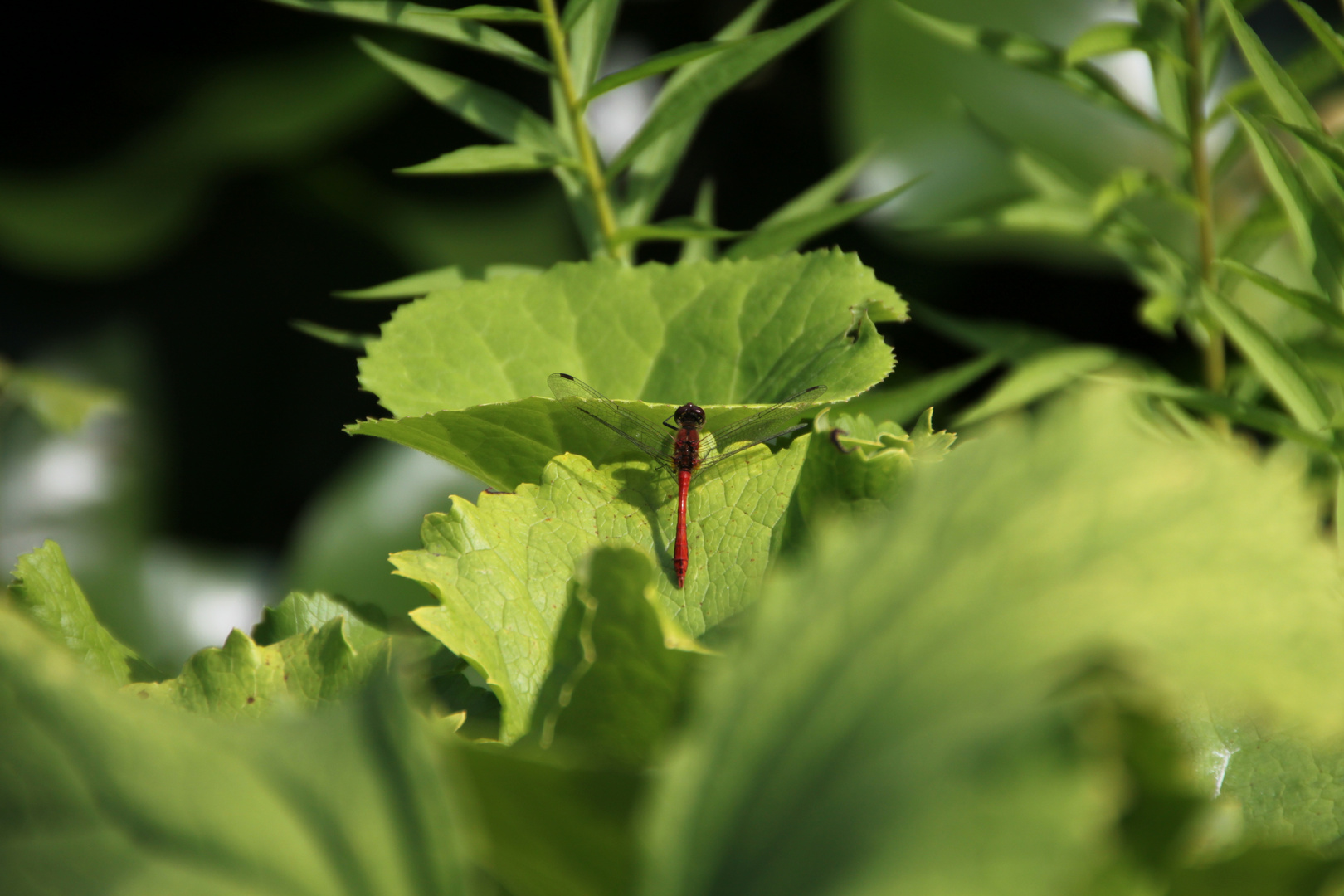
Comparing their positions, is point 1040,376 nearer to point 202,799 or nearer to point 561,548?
point 561,548

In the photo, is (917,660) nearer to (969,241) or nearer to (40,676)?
(40,676)

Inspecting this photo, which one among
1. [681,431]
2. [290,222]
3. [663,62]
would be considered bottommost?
[290,222]

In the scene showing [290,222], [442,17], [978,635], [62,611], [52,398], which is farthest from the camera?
[290,222]

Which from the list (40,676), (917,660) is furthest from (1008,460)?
(40,676)

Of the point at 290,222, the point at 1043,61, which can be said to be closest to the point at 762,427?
Result: the point at 1043,61

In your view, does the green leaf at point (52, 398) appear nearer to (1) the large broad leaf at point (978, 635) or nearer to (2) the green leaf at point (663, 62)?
(2) the green leaf at point (663, 62)

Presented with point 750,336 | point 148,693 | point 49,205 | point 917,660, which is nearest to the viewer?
point 917,660

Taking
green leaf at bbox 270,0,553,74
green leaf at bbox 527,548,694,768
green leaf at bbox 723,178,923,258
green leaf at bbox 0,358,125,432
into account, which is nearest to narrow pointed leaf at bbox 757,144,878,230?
green leaf at bbox 723,178,923,258
